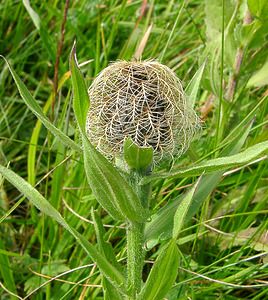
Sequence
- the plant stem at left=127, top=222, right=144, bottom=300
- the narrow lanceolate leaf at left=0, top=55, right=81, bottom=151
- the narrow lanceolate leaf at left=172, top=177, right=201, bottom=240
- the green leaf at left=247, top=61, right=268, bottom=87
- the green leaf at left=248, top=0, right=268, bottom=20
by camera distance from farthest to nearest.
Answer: the green leaf at left=247, top=61, right=268, bottom=87 → the green leaf at left=248, top=0, right=268, bottom=20 → the plant stem at left=127, top=222, right=144, bottom=300 → the narrow lanceolate leaf at left=0, top=55, right=81, bottom=151 → the narrow lanceolate leaf at left=172, top=177, right=201, bottom=240

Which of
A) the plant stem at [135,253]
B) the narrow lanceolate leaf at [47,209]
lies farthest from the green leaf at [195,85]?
the narrow lanceolate leaf at [47,209]

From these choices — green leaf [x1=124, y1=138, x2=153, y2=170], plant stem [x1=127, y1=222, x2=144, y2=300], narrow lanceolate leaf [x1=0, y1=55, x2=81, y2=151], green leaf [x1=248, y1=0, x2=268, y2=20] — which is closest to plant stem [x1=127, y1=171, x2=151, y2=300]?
plant stem [x1=127, y1=222, x2=144, y2=300]

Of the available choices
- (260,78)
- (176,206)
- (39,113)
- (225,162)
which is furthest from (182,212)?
(260,78)

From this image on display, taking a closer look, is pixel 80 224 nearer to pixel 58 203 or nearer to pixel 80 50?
pixel 58 203

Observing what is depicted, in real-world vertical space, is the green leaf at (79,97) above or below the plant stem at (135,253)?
above

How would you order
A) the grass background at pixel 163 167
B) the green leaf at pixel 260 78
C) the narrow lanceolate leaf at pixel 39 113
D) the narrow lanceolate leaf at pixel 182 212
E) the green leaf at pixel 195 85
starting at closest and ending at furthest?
the narrow lanceolate leaf at pixel 182 212, the narrow lanceolate leaf at pixel 39 113, the green leaf at pixel 195 85, the grass background at pixel 163 167, the green leaf at pixel 260 78

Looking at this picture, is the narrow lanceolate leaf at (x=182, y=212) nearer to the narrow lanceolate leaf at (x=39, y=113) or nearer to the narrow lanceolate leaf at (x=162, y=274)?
the narrow lanceolate leaf at (x=162, y=274)

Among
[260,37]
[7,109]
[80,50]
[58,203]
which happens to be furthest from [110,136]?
[80,50]

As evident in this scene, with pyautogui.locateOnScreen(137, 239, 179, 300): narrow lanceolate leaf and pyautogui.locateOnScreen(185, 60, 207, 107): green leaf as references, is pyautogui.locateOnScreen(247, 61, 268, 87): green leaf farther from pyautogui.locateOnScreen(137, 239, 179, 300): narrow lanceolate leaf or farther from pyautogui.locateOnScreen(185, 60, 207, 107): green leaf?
pyautogui.locateOnScreen(137, 239, 179, 300): narrow lanceolate leaf
